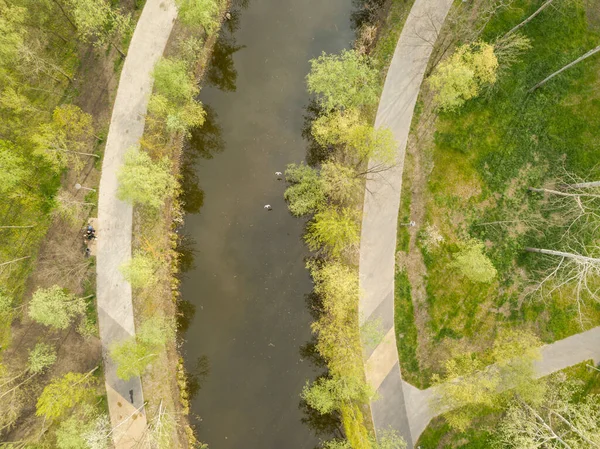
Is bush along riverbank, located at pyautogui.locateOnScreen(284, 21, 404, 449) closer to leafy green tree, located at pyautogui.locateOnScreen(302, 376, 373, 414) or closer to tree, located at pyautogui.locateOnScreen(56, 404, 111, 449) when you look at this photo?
leafy green tree, located at pyautogui.locateOnScreen(302, 376, 373, 414)

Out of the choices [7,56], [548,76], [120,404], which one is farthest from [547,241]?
[7,56]

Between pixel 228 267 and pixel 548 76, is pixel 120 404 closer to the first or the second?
pixel 228 267

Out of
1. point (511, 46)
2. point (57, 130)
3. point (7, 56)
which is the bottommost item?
point (511, 46)

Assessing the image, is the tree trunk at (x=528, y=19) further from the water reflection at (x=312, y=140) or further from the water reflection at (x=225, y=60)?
the water reflection at (x=225, y=60)

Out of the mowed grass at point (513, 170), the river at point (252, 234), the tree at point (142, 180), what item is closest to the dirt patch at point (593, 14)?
the mowed grass at point (513, 170)

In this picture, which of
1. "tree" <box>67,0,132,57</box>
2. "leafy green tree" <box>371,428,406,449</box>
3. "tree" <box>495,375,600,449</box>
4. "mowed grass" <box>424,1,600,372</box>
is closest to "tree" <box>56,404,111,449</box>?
"leafy green tree" <box>371,428,406,449</box>

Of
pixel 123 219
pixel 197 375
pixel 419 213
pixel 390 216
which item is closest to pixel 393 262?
pixel 390 216
